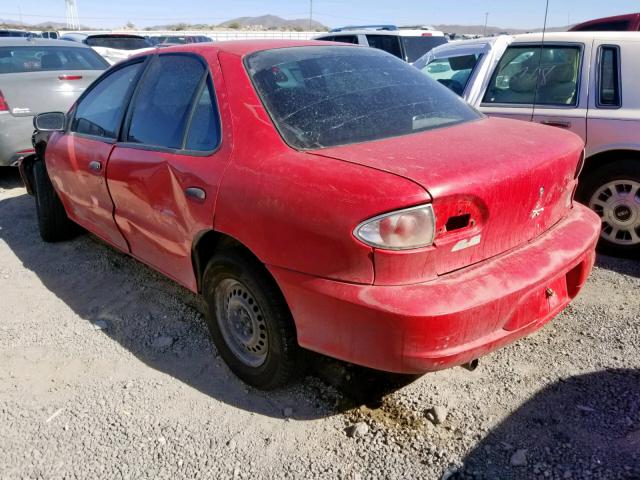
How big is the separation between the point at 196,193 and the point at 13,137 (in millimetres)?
4674

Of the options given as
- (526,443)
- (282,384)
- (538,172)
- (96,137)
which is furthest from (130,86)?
(526,443)

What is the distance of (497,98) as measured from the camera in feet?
15.0

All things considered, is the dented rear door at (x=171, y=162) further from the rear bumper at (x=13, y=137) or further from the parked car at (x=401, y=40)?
the parked car at (x=401, y=40)

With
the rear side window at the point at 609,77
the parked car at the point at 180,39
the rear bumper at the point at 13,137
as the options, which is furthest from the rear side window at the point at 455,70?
the parked car at the point at 180,39

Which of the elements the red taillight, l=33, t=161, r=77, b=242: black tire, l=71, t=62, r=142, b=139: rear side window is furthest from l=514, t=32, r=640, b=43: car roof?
the red taillight

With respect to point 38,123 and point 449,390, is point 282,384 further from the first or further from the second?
point 38,123

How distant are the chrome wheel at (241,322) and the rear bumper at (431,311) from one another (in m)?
0.36

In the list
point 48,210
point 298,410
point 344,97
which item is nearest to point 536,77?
point 344,97

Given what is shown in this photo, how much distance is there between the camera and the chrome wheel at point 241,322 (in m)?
2.62

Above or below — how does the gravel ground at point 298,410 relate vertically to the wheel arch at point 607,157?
below

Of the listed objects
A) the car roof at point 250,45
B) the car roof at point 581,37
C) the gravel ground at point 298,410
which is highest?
the car roof at point 581,37

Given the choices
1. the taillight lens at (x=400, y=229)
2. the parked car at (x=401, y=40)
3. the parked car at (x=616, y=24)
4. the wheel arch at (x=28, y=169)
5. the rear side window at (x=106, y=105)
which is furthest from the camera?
the parked car at (x=401, y=40)

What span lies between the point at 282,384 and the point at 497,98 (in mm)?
3184

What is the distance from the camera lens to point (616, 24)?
30.0 feet
